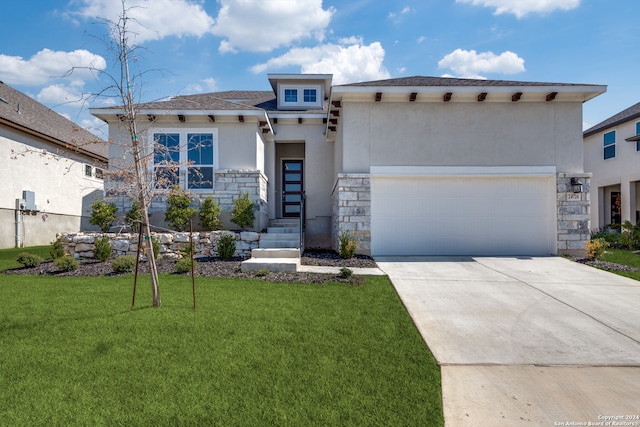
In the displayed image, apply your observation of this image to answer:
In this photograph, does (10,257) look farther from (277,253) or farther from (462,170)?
(462,170)

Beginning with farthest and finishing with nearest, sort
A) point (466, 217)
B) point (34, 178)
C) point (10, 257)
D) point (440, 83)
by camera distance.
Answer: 1. point (34, 178)
2. point (10, 257)
3. point (466, 217)
4. point (440, 83)

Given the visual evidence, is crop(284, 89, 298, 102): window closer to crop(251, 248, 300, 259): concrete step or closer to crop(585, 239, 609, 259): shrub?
crop(251, 248, 300, 259): concrete step

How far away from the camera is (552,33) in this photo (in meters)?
8.58

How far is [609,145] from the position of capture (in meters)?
18.0

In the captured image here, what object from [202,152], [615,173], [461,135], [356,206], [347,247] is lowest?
[347,247]

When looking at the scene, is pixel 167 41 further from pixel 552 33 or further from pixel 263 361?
pixel 552 33

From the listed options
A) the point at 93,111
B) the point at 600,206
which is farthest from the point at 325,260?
the point at 600,206

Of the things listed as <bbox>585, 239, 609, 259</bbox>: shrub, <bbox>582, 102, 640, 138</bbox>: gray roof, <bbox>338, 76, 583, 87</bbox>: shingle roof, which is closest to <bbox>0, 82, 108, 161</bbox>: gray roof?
<bbox>338, 76, 583, 87</bbox>: shingle roof

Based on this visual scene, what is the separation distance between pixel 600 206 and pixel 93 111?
900 inches

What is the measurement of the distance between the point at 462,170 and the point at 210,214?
724 centimetres

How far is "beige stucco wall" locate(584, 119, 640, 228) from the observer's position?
16547 millimetres

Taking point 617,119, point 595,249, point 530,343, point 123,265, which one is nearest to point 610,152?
point 617,119

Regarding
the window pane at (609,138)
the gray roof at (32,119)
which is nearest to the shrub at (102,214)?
the gray roof at (32,119)

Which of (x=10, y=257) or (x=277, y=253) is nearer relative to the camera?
(x=277, y=253)
